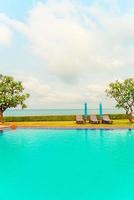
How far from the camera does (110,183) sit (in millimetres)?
11914

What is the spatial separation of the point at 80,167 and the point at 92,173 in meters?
1.22

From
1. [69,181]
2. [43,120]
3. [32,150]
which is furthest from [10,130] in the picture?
[69,181]

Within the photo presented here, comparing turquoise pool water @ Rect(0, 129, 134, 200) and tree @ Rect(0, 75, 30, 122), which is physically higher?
tree @ Rect(0, 75, 30, 122)

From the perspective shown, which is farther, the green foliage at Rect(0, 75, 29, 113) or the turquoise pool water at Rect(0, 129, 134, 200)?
the green foliage at Rect(0, 75, 29, 113)

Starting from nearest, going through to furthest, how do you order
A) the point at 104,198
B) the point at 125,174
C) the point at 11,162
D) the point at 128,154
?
the point at 104,198 → the point at 125,174 → the point at 11,162 → the point at 128,154

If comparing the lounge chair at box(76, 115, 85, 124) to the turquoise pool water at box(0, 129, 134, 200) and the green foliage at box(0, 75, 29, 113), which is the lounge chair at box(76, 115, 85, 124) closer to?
the green foliage at box(0, 75, 29, 113)

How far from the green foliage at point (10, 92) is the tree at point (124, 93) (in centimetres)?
1140

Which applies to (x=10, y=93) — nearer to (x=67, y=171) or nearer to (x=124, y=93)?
(x=124, y=93)

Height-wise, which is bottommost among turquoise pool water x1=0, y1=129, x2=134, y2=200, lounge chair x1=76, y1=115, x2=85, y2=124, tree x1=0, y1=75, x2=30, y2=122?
turquoise pool water x1=0, y1=129, x2=134, y2=200

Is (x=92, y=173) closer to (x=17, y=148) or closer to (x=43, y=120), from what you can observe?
(x=17, y=148)

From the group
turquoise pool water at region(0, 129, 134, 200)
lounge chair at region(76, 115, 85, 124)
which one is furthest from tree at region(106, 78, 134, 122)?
turquoise pool water at region(0, 129, 134, 200)

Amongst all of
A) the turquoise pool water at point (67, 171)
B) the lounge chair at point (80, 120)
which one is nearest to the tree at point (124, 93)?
the lounge chair at point (80, 120)

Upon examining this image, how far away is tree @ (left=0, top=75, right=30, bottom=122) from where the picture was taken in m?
40.3

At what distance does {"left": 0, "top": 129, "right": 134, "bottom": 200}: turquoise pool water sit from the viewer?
10.7 m
